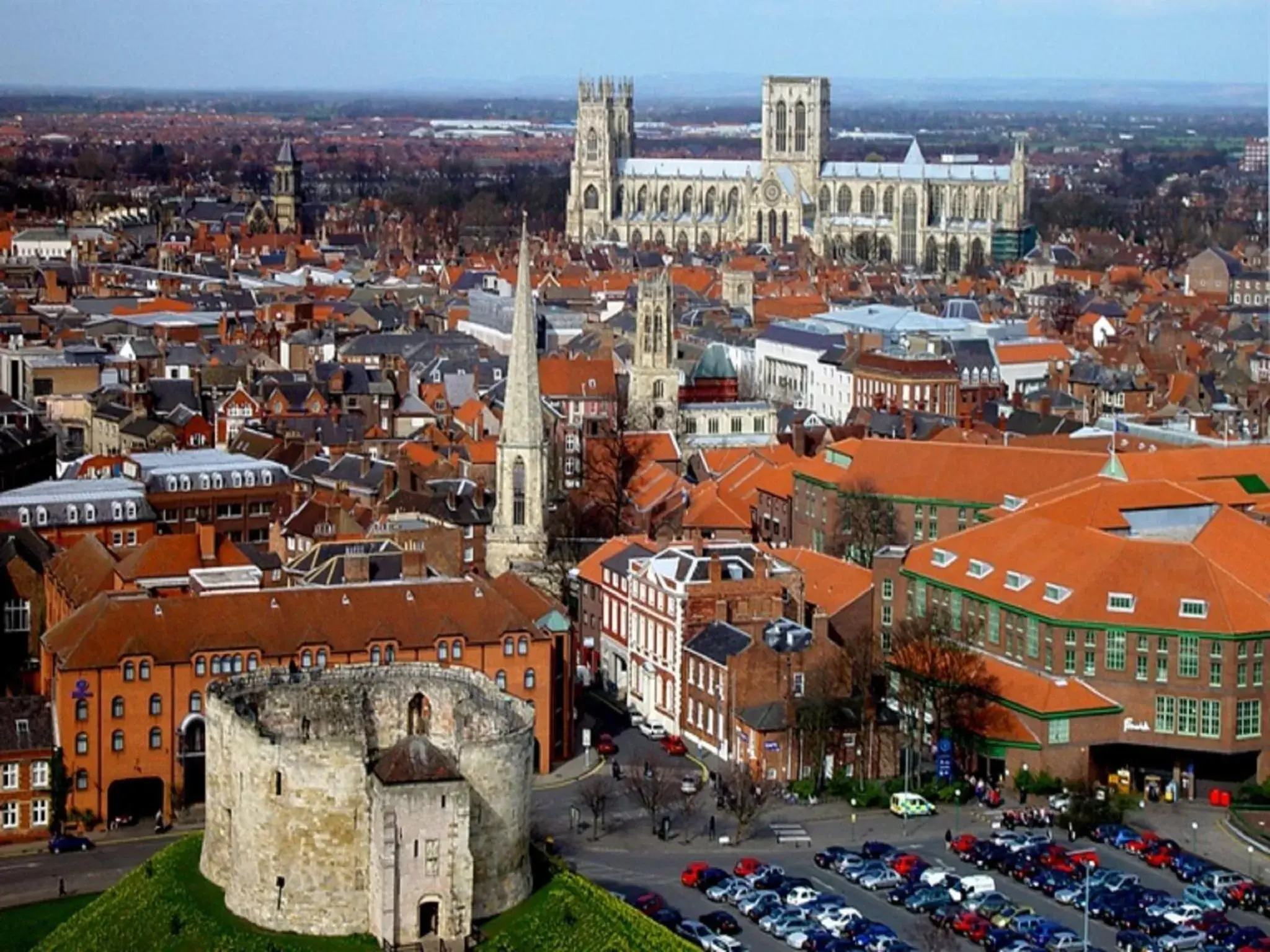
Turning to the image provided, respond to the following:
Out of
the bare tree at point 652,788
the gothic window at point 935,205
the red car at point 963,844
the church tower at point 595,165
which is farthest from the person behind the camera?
the church tower at point 595,165

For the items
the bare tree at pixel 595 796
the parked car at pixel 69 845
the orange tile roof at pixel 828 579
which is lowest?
the parked car at pixel 69 845

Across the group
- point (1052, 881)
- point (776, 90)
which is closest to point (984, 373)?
point (1052, 881)

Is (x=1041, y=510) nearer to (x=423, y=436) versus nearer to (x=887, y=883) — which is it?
(x=887, y=883)

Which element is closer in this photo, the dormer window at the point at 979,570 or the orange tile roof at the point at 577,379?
the dormer window at the point at 979,570

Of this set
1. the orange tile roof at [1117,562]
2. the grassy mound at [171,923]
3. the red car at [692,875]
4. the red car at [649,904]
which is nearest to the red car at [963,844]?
the red car at [692,875]

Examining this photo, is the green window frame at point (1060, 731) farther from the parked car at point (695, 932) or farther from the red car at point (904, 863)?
the parked car at point (695, 932)

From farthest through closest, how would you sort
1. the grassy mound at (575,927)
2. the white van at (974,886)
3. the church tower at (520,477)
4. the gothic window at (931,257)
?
the gothic window at (931,257) → the church tower at (520,477) → the white van at (974,886) → the grassy mound at (575,927)
